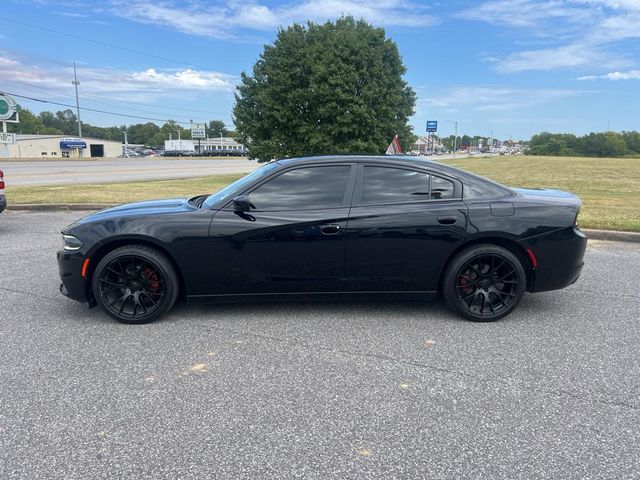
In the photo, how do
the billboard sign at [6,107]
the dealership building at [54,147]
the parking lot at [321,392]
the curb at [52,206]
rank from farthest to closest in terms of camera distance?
1. the dealership building at [54,147]
2. the billboard sign at [6,107]
3. the curb at [52,206]
4. the parking lot at [321,392]

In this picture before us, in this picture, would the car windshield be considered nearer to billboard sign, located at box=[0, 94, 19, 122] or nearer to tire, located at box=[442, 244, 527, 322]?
tire, located at box=[442, 244, 527, 322]

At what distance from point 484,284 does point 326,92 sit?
16038mm

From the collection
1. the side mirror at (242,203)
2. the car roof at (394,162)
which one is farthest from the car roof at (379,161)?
the side mirror at (242,203)

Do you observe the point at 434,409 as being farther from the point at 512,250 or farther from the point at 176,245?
the point at 176,245

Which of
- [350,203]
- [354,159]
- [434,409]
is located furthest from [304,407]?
[354,159]

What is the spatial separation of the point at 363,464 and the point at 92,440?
1.47 m

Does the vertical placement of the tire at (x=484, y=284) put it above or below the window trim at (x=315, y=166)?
below

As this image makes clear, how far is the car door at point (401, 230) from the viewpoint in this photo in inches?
168

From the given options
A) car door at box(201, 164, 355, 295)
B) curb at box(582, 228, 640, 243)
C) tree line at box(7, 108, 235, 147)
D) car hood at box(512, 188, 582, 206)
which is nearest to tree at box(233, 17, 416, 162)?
curb at box(582, 228, 640, 243)

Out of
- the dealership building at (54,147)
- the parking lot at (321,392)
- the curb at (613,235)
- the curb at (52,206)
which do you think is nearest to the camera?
the parking lot at (321,392)

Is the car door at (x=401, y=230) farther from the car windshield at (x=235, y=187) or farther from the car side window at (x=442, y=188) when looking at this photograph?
Result: the car windshield at (x=235, y=187)

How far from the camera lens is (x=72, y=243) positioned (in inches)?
169

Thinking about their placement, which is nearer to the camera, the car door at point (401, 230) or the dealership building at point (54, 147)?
the car door at point (401, 230)

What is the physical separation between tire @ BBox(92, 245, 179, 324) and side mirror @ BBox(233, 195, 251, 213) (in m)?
0.80
